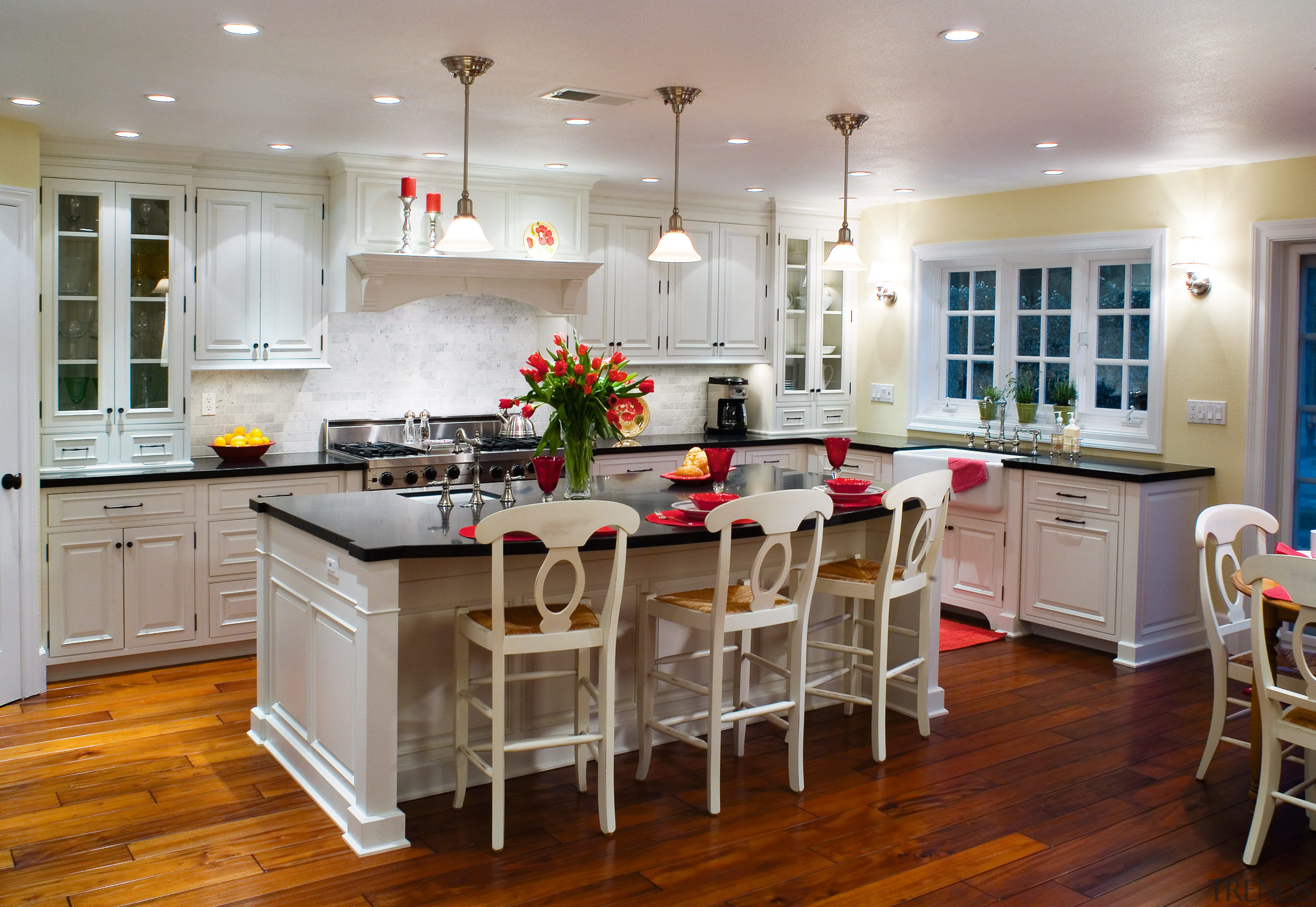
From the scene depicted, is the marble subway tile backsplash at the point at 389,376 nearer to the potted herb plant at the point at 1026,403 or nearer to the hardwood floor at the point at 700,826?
the hardwood floor at the point at 700,826

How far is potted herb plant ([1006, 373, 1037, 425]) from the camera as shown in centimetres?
642

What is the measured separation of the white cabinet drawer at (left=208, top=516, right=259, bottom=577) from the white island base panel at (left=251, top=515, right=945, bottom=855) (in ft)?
4.13

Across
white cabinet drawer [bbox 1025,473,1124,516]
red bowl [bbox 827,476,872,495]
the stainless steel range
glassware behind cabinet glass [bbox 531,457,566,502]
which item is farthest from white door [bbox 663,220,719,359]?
glassware behind cabinet glass [bbox 531,457,566,502]

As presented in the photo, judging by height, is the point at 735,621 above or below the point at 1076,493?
below

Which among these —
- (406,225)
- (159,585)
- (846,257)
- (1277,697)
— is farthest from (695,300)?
(1277,697)

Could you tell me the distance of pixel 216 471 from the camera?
5137mm

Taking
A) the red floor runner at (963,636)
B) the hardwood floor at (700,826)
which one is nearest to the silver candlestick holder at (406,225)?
the hardwood floor at (700,826)

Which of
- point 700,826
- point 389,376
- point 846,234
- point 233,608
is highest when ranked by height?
point 846,234

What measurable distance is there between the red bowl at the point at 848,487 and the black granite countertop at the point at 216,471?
241cm

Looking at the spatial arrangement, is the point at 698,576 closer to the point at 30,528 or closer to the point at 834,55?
the point at 834,55

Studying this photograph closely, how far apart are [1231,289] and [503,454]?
3.69 meters

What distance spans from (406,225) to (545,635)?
9.86ft

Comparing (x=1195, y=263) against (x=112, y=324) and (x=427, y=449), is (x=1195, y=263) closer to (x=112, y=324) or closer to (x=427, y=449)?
(x=427, y=449)

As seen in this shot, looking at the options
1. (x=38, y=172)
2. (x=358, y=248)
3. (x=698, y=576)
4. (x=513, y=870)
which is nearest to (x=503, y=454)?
(x=358, y=248)
